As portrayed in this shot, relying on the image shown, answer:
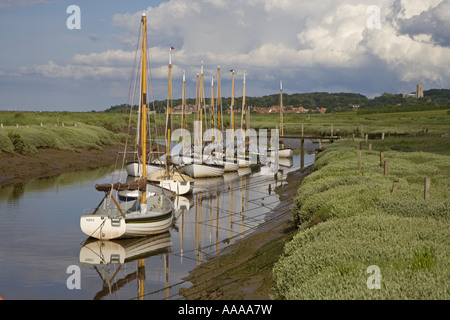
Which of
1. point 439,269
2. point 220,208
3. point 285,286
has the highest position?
point 439,269

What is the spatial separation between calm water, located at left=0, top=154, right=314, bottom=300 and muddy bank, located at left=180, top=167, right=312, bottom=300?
80 centimetres

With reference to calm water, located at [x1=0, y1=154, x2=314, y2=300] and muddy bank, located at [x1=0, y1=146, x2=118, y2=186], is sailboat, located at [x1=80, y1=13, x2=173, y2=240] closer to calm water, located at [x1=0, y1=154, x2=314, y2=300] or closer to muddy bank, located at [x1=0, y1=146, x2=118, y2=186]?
calm water, located at [x1=0, y1=154, x2=314, y2=300]

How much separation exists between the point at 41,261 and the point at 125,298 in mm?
6820

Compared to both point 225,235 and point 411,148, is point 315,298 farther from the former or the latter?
point 411,148

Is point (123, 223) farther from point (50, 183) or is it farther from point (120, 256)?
point (50, 183)

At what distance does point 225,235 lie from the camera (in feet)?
93.4

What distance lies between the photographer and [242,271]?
18.5m

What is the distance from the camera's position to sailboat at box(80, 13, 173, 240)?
1041 inches

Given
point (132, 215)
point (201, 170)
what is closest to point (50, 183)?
point (201, 170)

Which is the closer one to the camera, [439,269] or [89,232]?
[439,269]

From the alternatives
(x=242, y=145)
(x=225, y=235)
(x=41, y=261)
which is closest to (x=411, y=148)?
(x=242, y=145)

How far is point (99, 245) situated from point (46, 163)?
37.9 metres

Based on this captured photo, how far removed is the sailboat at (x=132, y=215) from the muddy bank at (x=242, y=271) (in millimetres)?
4837

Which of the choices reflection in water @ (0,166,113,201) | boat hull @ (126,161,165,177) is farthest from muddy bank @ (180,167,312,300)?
reflection in water @ (0,166,113,201)
